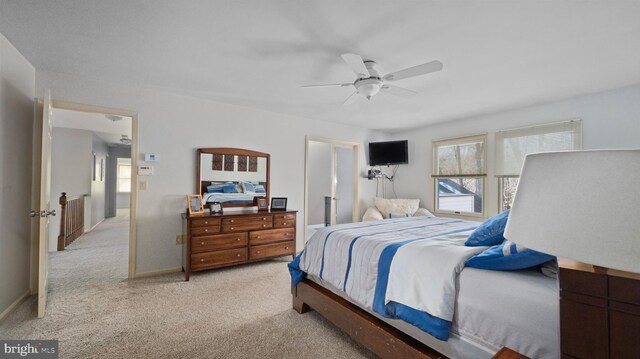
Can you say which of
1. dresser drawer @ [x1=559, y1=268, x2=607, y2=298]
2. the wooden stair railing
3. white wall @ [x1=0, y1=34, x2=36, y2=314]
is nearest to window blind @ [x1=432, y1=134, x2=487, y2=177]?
dresser drawer @ [x1=559, y1=268, x2=607, y2=298]

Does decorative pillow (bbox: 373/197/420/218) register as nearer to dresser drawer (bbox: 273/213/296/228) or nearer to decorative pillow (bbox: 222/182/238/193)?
dresser drawer (bbox: 273/213/296/228)

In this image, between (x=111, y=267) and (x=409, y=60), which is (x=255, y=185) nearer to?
(x=111, y=267)

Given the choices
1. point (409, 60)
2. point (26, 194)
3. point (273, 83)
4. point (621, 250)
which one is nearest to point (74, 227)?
point (26, 194)

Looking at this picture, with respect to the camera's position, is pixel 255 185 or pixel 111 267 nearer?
pixel 111 267

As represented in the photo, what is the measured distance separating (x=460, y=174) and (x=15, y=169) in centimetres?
574

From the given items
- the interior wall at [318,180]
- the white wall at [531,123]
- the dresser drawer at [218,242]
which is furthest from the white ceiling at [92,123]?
the white wall at [531,123]

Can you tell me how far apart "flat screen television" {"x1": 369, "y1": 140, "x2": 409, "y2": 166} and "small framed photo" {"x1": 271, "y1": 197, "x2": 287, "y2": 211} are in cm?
219

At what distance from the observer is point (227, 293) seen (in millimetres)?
2838

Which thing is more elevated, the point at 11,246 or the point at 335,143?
the point at 335,143

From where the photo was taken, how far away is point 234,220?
3.55 metres

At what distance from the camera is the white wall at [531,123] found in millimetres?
3154

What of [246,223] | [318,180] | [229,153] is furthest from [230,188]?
[318,180]

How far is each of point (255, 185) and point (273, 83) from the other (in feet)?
5.39

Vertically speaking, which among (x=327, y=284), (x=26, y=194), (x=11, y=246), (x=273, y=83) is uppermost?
(x=273, y=83)
